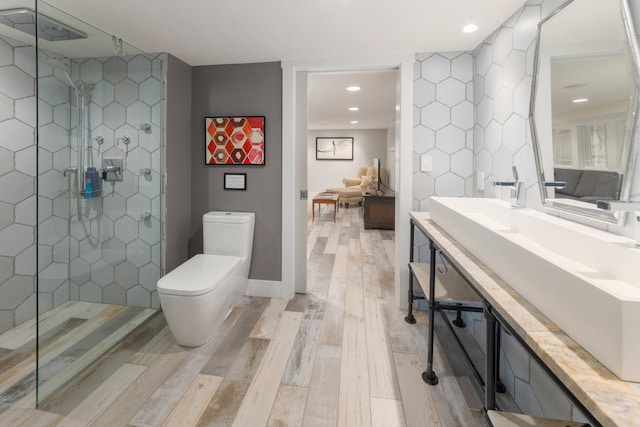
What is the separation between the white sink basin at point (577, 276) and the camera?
0.56 m

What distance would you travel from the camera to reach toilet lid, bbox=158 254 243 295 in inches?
74.5

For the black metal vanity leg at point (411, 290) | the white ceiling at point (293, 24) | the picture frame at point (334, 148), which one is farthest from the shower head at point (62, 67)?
the picture frame at point (334, 148)

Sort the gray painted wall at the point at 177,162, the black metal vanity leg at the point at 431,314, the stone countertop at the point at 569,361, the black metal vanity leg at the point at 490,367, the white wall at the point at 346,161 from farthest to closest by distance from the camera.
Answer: the white wall at the point at 346,161 < the gray painted wall at the point at 177,162 < the black metal vanity leg at the point at 431,314 < the black metal vanity leg at the point at 490,367 < the stone countertop at the point at 569,361

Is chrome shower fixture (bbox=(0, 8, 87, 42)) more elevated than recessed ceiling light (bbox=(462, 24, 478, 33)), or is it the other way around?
recessed ceiling light (bbox=(462, 24, 478, 33))

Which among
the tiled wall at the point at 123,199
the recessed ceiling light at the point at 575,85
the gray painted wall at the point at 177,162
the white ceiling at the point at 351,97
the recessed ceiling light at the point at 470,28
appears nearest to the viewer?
the recessed ceiling light at the point at 575,85

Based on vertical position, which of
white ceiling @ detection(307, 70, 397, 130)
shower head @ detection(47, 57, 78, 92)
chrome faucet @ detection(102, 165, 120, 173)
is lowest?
chrome faucet @ detection(102, 165, 120, 173)

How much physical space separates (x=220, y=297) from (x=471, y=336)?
5.63 feet

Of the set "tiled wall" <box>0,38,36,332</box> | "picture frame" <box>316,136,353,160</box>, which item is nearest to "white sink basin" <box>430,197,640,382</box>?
"tiled wall" <box>0,38,36,332</box>

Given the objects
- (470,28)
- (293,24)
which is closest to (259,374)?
(293,24)

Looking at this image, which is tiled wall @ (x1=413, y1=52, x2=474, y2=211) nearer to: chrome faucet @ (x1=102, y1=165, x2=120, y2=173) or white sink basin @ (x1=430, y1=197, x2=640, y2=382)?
white sink basin @ (x1=430, y1=197, x2=640, y2=382)

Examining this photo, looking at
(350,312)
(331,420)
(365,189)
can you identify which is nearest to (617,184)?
(331,420)

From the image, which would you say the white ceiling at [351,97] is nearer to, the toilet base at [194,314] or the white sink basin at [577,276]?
the white sink basin at [577,276]

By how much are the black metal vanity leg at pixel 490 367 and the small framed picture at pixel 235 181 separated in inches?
88.3

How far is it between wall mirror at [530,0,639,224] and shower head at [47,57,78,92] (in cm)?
269
